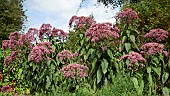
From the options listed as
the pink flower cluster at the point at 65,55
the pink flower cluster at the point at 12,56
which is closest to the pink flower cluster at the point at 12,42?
the pink flower cluster at the point at 12,56

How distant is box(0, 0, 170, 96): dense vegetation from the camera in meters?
5.87

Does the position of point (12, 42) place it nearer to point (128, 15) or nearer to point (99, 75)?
point (99, 75)

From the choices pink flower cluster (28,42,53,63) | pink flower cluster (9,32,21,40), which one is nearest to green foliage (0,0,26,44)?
pink flower cluster (9,32,21,40)

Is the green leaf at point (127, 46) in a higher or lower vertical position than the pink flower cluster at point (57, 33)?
lower

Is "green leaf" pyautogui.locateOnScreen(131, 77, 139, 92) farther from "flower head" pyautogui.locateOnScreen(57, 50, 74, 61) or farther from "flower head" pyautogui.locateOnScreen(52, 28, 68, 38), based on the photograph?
"flower head" pyautogui.locateOnScreen(52, 28, 68, 38)

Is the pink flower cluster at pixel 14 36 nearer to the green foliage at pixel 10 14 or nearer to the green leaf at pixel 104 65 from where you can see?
the green leaf at pixel 104 65

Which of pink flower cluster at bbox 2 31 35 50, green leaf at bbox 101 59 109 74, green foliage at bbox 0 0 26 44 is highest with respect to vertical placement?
green foliage at bbox 0 0 26 44

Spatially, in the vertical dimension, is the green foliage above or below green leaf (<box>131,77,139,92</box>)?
above

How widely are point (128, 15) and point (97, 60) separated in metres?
1.19

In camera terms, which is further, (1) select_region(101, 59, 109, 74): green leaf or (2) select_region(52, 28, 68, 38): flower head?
(2) select_region(52, 28, 68, 38): flower head

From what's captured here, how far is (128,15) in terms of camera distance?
22.7ft

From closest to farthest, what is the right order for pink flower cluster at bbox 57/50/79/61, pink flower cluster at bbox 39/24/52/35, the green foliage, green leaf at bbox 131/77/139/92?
green leaf at bbox 131/77/139/92, pink flower cluster at bbox 57/50/79/61, pink flower cluster at bbox 39/24/52/35, the green foliage

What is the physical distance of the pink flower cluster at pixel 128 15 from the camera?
22.5ft

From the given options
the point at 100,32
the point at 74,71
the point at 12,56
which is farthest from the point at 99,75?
the point at 12,56
